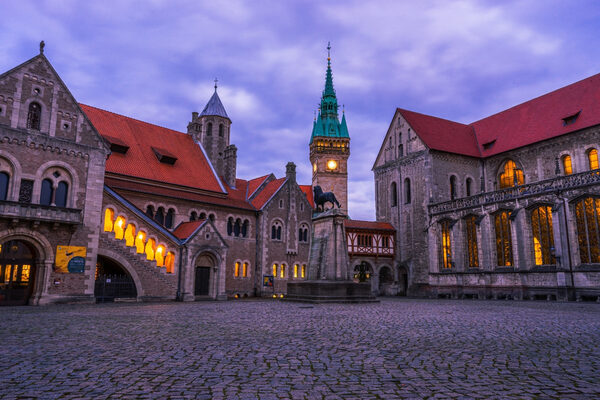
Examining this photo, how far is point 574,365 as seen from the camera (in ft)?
23.0

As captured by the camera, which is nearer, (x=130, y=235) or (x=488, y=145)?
(x=130, y=235)

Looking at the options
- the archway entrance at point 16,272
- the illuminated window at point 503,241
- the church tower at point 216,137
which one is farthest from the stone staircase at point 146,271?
the illuminated window at point 503,241

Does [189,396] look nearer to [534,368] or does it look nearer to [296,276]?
[534,368]

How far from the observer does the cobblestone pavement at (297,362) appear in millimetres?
5398

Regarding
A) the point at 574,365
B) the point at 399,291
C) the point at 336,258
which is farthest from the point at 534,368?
the point at 399,291

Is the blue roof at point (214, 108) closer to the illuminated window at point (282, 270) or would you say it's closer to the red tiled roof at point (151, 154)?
the red tiled roof at point (151, 154)

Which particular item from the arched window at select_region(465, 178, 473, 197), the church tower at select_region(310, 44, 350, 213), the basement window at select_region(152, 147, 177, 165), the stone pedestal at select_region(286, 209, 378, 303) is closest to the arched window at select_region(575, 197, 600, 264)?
the arched window at select_region(465, 178, 473, 197)

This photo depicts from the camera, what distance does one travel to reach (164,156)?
117 ft

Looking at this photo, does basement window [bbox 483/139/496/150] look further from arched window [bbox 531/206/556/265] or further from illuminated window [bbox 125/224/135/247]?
illuminated window [bbox 125/224/135/247]

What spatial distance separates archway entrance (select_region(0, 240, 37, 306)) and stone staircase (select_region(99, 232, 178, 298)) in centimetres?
382

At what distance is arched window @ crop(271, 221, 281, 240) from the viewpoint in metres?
40.0

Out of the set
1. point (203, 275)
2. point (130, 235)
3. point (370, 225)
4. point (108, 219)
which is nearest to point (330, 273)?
point (203, 275)

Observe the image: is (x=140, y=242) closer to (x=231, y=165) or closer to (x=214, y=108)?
(x=231, y=165)

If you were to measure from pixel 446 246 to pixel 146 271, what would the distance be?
89.9 ft
